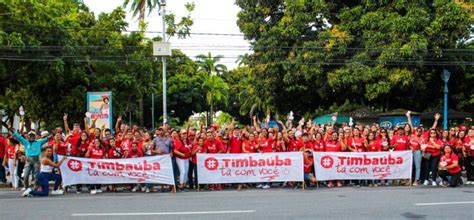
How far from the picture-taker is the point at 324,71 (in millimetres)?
29312

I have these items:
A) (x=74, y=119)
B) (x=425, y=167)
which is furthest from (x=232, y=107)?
(x=425, y=167)

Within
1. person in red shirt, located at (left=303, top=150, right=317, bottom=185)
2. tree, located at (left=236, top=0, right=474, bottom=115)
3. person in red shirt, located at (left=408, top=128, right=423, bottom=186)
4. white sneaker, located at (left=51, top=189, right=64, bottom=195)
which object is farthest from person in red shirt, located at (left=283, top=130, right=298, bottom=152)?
tree, located at (left=236, top=0, right=474, bottom=115)

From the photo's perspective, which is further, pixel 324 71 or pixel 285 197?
pixel 324 71

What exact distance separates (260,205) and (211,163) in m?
3.59

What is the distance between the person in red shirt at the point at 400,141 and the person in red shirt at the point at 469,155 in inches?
63.9

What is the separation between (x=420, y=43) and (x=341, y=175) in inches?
540

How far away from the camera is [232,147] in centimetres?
1519

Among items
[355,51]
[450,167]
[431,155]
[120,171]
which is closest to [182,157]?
[120,171]

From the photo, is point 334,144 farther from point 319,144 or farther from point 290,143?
point 290,143

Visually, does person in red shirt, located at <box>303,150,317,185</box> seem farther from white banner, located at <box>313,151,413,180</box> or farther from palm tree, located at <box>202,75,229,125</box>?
palm tree, located at <box>202,75,229,125</box>

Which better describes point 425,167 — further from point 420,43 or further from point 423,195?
point 420,43

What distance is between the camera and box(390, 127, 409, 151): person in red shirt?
15297 millimetres

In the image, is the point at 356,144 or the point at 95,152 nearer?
the point at 95,152

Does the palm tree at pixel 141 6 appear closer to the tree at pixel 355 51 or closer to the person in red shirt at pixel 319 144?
the tree at pixel 355 51
